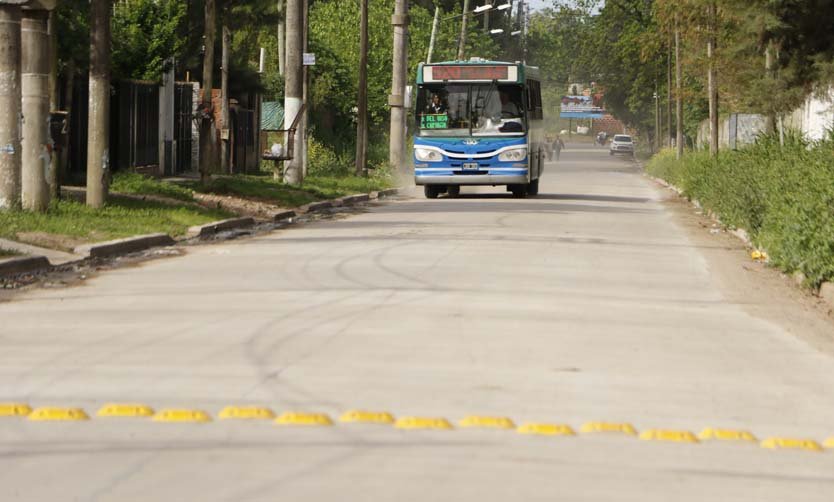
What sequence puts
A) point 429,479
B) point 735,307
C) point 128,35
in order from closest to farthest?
1. point 429,479
2. point 735,307
3. point 128,35

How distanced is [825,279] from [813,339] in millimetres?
3320

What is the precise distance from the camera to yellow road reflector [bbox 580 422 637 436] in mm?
7662

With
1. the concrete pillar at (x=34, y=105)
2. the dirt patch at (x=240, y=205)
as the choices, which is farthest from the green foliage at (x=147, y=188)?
the concrete pillar at (x=34, y=105)

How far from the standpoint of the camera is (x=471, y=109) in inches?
1414

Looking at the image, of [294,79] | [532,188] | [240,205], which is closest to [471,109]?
[532,188]

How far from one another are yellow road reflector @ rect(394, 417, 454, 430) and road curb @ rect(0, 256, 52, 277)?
8.04 meters

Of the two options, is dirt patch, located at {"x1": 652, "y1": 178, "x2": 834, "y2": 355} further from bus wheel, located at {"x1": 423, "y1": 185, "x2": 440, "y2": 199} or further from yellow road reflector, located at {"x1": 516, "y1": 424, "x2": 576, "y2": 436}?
bus wheel, located at {"x1": 423, "y1": 185, "x2": 440, "y2": 199}

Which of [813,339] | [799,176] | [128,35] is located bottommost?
[813,339]

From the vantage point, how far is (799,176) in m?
18.9

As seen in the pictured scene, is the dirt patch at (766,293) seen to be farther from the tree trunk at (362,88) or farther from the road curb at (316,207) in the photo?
the tree trunk at (362,88)

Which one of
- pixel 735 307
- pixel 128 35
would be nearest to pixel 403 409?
pixel 735 307

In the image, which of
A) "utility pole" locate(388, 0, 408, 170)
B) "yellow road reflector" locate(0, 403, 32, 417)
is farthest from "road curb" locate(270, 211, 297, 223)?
"utility pole" locate(388, 0, 408, 170)

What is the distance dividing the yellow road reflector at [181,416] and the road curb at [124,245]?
9646 mm

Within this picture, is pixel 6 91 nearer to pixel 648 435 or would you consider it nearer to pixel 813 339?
pixel 813 339
